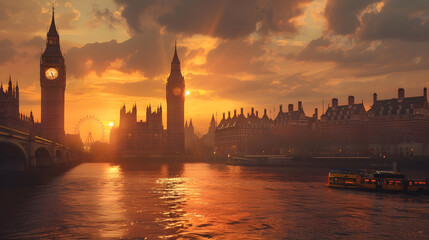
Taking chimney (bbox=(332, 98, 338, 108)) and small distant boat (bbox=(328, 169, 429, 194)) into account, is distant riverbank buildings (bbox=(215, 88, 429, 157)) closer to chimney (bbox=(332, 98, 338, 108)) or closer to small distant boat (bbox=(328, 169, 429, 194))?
chimney (bbox=(332, 98, 338, 108))

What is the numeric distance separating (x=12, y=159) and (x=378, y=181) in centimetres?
5637

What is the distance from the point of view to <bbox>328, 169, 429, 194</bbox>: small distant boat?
53.3 meters

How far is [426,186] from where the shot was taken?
172 feet

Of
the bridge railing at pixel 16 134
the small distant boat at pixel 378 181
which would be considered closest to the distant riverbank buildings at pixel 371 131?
the small distant boat at pixel 378 181

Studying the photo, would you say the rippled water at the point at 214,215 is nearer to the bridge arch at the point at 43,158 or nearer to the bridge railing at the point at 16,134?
the bridge railing at the point at 16,134

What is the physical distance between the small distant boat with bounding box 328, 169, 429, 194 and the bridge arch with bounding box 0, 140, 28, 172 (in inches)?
1745

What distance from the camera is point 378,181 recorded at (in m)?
57.0

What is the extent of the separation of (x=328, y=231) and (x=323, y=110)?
173 metres

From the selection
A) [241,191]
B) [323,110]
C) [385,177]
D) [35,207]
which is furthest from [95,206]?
[323,110]

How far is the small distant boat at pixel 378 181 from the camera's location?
5333cm

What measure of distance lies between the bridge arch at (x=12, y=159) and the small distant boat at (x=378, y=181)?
145 feet

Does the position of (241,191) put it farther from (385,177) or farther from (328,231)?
(328,231)

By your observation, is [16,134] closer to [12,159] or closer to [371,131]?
[12,159]

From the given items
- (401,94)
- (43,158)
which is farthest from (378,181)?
(401,94)
